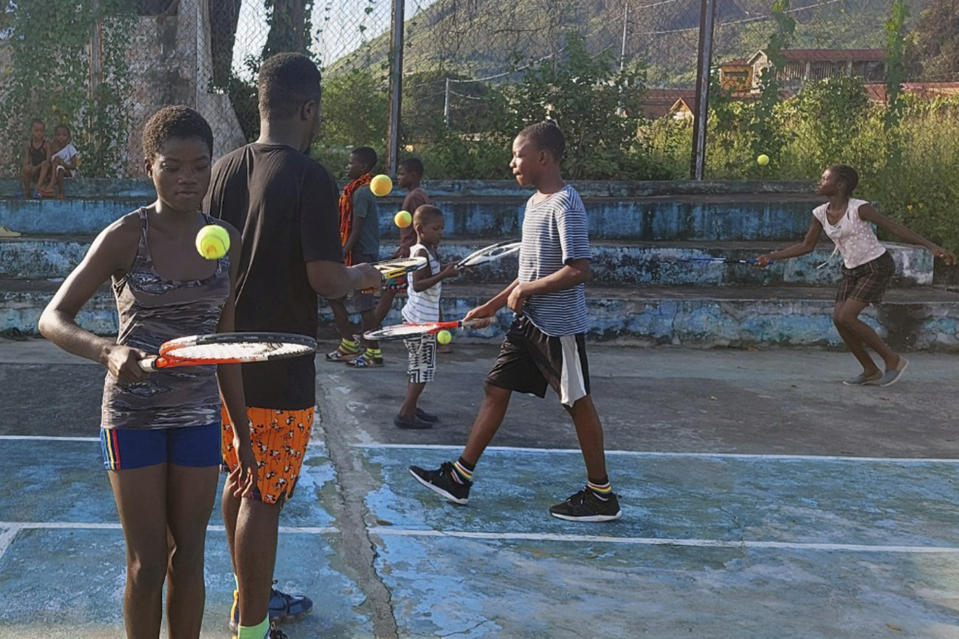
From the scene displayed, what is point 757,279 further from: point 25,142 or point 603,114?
point 25,142

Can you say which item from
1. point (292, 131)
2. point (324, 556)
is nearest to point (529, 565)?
point (324, 556)

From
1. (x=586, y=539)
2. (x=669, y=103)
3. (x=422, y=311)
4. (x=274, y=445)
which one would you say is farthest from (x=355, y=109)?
(x=274, y=445)

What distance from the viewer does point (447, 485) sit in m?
5.15

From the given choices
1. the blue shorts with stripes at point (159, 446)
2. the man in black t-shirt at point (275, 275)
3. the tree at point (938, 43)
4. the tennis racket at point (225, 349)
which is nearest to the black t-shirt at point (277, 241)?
the man in black t-shirt at point (275, 275)

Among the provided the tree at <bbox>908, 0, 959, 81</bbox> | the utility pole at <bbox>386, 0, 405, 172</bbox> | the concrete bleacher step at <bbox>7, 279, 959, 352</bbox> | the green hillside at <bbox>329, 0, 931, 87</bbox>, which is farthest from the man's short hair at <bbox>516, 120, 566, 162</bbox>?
the tree at <bbox>908, 0, 959, 81</bbox>

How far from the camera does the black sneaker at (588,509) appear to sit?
195 inches

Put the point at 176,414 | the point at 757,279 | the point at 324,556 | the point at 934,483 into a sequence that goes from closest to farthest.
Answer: the point at 176,414 → the point at 324,556 → the point at 934,483 → the point at 757,279

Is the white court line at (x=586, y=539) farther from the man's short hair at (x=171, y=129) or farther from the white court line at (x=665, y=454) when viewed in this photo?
the man's short hair at (x=171, y=129)

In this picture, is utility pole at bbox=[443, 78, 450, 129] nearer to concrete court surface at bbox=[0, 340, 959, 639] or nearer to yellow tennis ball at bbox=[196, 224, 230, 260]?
concrete court surface at bbox=[0, 340, 959, 639]

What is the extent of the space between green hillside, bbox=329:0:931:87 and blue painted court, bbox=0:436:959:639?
24.7ft

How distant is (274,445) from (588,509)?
6.63ft

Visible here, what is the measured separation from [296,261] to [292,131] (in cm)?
44

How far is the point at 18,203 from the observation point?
1178 cm

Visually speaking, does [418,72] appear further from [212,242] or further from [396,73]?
[212,242]
